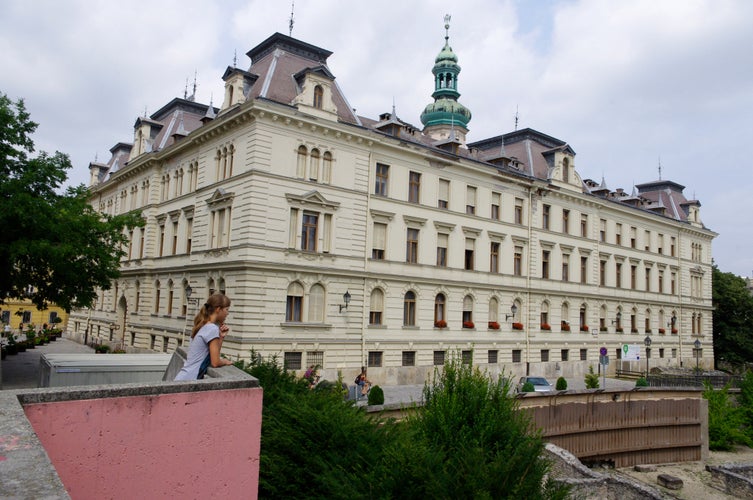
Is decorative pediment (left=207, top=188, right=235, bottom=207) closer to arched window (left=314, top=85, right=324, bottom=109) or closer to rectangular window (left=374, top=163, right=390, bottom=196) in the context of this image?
arched window (left=314, top=85, right=324, bottom=109)

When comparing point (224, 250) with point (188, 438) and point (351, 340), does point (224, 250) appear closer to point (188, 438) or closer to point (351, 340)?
point (351, 340)

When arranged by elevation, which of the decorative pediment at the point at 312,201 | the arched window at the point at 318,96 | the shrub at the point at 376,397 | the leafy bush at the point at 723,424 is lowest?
the leafy bush at the point at 723,424

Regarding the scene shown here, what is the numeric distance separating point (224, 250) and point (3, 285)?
9.89 meters

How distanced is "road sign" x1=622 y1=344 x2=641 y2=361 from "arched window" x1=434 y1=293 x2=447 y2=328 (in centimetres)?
1702

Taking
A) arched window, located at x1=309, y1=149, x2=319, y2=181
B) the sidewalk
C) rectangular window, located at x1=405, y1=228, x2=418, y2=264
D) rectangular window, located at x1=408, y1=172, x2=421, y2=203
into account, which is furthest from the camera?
rectangular window, located at x1=408, y1=172, x2=421, y2=203

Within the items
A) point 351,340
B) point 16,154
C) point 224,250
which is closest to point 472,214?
point 351,340

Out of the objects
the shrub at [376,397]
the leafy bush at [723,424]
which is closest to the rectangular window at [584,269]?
the leafy bush at [723,424]

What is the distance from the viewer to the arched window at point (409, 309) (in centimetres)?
3377

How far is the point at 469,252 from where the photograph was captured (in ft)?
124

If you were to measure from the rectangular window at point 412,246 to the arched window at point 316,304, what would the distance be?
6380mm

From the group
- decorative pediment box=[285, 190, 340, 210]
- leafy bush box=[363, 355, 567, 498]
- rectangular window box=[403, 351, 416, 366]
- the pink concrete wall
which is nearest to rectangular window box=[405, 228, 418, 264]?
rectangular window box=[403, 351, 416, 366]

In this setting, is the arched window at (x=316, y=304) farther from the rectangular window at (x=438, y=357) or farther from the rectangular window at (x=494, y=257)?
the rectangular window at (x=494, y=257)

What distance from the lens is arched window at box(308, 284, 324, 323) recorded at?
98.0 ft

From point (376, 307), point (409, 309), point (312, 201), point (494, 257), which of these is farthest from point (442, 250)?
point (312, 201)
